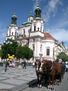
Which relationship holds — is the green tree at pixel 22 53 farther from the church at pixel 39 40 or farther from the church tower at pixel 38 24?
the church tower at pixel 38 24

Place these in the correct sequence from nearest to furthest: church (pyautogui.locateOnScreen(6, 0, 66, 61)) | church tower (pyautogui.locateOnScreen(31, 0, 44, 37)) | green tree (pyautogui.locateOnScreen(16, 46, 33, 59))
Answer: green tree (pyautogui.locateOnScreen(16, 46, 33, 59)), church (pyautogui.locateOnScreen(6, 0, 66, 61)), church tower (pyautogui.locateOnScreen(31, 0, 44, 37))

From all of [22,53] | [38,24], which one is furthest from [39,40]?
[22,53]

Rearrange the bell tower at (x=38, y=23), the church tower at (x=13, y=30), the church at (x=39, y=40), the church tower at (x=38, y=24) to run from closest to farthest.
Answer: the church at (x=39, y=40) < the church tower at (x=38, y=24) < the bell tower at (x=38, y=23) < the church tower at (x=13, y=30)

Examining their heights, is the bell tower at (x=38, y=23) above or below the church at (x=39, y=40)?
above

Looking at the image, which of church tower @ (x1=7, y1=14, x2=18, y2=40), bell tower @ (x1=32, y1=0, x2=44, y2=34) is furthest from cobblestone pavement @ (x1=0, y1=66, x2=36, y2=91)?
church tower @ (x1=7, y1=14, x2=18, y2=40)

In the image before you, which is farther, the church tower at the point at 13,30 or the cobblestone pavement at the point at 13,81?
the church tower at the point at 13,30

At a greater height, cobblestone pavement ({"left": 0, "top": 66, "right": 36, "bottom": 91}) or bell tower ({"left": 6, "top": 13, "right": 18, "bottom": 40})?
bell tower ({"left": 6, "top": 13, "right": 18, "bottom": 40})

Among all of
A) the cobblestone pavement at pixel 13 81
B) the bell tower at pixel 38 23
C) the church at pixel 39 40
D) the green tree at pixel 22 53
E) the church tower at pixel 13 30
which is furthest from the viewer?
the church tower at pixel 13 30

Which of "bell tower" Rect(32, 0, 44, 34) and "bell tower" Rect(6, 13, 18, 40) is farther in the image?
"bell tower" Rect(6, 13, 18, 40)

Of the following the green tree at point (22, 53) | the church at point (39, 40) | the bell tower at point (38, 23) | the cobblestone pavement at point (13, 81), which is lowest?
the cobblestone pavement at point (13, 81)

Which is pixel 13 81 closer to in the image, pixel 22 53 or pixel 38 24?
pixel 22 53

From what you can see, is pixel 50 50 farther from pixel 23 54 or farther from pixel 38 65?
pixel 38 65

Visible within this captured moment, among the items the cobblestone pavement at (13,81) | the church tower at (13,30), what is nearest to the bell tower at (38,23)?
the church tower at (13,30)

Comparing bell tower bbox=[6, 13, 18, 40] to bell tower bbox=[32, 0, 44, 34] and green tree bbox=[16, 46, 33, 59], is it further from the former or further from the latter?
green tree bbox=[16, 46, 33, 59]
